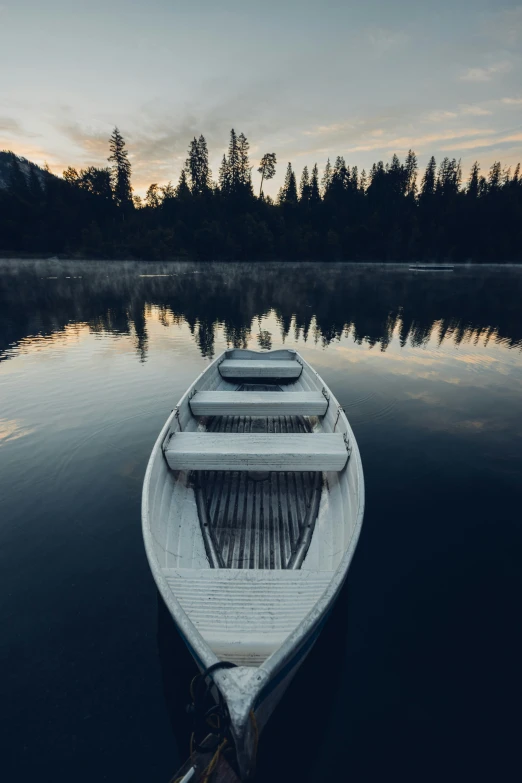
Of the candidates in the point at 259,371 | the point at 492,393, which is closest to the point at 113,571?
the point at 259,371

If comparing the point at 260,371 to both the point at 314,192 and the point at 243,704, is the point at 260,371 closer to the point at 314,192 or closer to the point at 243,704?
the point at 243,704

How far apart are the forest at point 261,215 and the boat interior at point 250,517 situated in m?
100

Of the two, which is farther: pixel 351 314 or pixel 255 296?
pixel 255 296

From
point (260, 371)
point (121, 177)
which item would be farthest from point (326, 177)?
point (260, 371)

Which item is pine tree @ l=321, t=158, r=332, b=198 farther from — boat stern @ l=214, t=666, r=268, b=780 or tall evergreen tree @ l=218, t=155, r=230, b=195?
boat stern @ l=214, t=666, r=268, b=780

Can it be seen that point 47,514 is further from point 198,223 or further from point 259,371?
point 198,223

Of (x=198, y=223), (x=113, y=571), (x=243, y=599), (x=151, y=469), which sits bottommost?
(x=113, y=571)

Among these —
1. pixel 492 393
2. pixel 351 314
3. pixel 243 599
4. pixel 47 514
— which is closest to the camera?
pixel 243 599

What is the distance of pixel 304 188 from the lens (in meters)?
126

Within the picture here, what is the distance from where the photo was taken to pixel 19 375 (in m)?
15.5

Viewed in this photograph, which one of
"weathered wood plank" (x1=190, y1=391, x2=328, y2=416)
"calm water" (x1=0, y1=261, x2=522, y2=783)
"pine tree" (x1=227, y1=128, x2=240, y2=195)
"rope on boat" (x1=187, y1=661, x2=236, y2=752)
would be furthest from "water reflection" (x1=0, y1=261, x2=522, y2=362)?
"pine tree" (x1=227, y1=128, x2=240, y2=195)

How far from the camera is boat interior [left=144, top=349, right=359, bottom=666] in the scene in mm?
4141

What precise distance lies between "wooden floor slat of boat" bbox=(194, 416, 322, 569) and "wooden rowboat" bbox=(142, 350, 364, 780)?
21 millimetres

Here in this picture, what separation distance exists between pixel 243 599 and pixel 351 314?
104 feet
